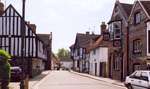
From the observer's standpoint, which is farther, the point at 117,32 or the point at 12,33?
the point at 12,33

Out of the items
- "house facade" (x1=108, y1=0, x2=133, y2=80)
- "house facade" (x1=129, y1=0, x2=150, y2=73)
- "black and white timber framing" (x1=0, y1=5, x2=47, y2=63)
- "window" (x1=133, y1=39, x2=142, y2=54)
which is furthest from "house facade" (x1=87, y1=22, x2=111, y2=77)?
"black and white timber framing" (x1=0, y1=5, x2=47, y2=63)

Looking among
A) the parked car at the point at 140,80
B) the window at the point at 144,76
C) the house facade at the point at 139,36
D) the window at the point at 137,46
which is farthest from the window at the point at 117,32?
the window at the point at 144,76

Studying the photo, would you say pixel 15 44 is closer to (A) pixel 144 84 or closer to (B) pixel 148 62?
(B) pixel 148 62

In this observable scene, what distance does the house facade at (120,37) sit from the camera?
151ft

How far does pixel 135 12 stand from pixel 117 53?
7.64 m

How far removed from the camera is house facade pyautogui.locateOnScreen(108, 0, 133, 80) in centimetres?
4588

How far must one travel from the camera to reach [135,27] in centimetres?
4281

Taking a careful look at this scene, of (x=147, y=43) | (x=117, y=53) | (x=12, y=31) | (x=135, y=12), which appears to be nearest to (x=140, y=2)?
(x=135, y=12)

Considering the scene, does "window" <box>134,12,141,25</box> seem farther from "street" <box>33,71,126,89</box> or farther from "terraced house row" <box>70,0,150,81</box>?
"street" <box>33,71,126,89</box>

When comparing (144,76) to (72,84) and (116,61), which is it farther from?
(116,61)

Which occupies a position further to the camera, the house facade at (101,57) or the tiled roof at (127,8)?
the house facade at (101,57)

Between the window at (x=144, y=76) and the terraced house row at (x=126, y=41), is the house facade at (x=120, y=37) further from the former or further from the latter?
the window at (x=144, y=76)

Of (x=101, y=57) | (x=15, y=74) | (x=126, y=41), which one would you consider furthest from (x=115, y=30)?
(x=101, y=57)

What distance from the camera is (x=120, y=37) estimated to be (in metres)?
47.6
